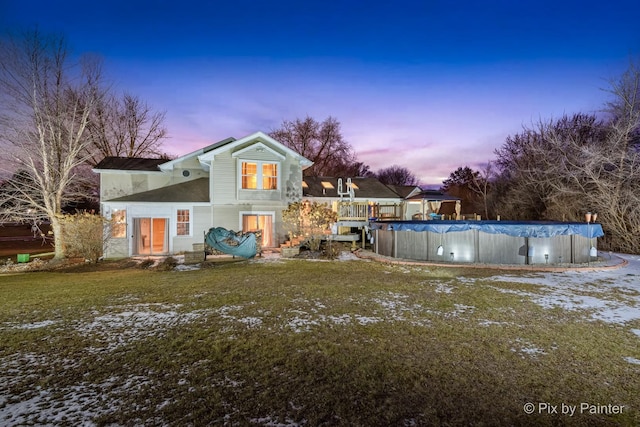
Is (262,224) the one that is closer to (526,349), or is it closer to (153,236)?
(153,236)

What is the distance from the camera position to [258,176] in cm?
1717

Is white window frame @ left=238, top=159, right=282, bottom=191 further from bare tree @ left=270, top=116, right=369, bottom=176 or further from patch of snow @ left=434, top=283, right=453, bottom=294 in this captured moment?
bare tree @ left=270, top=116, right=369, bottom=176

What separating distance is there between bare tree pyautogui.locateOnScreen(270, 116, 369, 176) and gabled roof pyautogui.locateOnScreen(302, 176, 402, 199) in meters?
13.1

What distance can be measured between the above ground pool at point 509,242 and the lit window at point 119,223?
14.0m

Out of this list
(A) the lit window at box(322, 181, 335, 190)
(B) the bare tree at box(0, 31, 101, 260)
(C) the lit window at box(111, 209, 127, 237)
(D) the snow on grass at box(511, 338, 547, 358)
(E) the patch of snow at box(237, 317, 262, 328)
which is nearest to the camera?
(D) the snow on grass at box(511, 338, 547, 358)

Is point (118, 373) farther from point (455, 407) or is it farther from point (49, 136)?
point (49, 136)

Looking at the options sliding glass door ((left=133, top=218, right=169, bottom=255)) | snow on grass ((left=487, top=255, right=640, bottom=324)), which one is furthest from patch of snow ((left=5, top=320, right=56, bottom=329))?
sliding glass door ((left=133, top=218, right=169, bottom=255))

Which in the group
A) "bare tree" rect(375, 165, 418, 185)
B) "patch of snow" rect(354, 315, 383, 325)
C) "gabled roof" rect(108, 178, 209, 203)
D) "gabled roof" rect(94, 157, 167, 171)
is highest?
"bare tree" rect(375, 165, 418, 185)

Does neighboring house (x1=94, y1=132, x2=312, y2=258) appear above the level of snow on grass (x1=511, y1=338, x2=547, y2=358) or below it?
above

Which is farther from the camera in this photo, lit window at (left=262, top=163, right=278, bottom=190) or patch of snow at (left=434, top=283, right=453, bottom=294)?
lit window at (left=262, top=163, right=278, bottom=190)

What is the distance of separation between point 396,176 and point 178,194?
153 feet

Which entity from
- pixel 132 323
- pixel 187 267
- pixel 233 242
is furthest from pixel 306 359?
pixel 233 242

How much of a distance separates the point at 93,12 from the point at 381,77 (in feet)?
55.1

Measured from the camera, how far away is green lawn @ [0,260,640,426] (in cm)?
305
